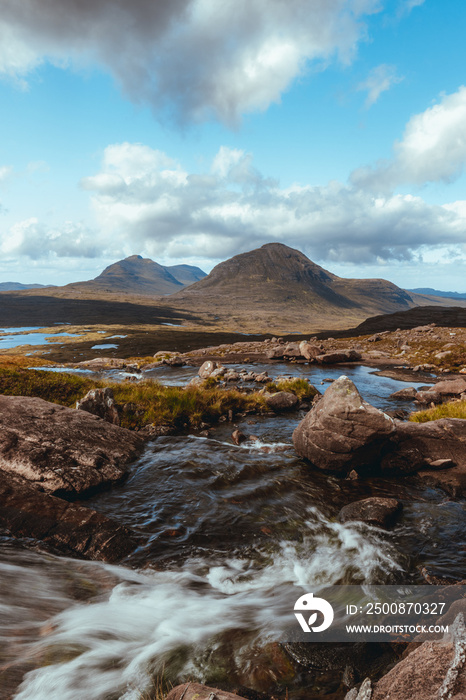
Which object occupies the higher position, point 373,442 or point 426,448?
point 373,442

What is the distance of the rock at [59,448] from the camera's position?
30.3 ft

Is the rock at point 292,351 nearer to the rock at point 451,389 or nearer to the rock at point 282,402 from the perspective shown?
the rock at point 451,389

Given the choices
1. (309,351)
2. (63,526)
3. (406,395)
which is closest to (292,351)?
(309,351)

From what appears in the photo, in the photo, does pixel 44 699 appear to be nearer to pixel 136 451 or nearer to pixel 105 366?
pixel 136 451

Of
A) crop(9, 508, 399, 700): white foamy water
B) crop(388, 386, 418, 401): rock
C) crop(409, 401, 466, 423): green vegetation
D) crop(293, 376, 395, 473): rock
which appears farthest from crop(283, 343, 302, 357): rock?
crop(9, 508, 399, 700): white foamy water

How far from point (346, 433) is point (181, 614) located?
756 cm

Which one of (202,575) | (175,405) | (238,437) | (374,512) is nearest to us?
(202,575)

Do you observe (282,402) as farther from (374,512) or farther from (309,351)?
(309,351)

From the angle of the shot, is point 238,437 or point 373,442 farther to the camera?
point 238,437

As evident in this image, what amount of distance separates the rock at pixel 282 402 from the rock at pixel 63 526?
13.4m

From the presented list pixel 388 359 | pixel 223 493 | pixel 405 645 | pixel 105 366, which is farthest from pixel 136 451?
pixel 388 359

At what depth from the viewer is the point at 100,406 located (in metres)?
15.3

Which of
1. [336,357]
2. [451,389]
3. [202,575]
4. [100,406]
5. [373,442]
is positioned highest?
[100,406]

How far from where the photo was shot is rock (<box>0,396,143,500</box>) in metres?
9.25
